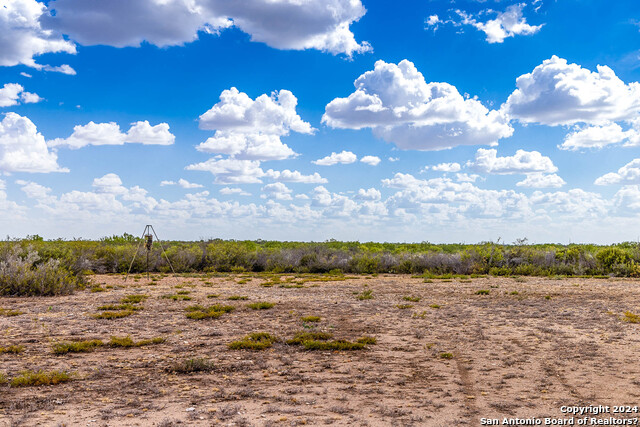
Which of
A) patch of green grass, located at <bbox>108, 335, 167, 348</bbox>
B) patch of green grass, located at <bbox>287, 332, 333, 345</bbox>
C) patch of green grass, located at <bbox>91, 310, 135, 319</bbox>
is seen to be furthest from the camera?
patch of green grass, located at <bbox>91, 310, 135, 319</bbox>

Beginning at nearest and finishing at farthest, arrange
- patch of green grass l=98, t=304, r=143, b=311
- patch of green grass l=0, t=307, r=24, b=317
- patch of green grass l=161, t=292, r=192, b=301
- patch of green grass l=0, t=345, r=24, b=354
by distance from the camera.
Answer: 1. patch of green grass l=0, t=345, r=24, b=354
2. patch of green grass l=0, t=307, r=24, b=317
3. patch of green grass l=98, t=304, r=143, b=311
4. patch of green grass l=161, t=292, r=192, b=301

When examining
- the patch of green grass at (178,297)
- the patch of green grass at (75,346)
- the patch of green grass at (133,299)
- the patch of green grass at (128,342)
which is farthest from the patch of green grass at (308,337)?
the patch of green grass at (133,299)

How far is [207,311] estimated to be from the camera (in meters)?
13.0

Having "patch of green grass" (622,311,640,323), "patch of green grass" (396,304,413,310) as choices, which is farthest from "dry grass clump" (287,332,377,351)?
"patch of green grass" (622,311,640,323)

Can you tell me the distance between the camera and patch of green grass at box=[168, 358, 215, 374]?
770cm

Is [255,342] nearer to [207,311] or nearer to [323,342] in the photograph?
[323,342]

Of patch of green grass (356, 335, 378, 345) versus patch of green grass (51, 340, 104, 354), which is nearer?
patch of green grass (51, 340, 104, 354)

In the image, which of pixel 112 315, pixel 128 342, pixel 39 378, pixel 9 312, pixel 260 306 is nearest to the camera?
pixel 39 378

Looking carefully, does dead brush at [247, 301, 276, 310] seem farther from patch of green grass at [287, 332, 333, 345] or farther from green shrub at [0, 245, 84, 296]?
green shrub at [0, 245, 84, 296]

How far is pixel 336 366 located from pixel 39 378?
421 cm

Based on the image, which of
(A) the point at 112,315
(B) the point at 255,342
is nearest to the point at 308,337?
(B) the point at 255,342

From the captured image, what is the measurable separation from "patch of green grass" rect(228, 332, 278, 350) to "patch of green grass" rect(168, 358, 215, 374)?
4.13 feet

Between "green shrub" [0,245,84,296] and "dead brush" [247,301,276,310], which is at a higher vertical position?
"green shrub" [0,245,84,296]

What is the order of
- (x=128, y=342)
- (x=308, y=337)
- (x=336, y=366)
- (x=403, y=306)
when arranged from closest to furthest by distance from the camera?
(x=336, y=366), (x=128, y=342), (x=308, y=337), (x=403, y=306)
